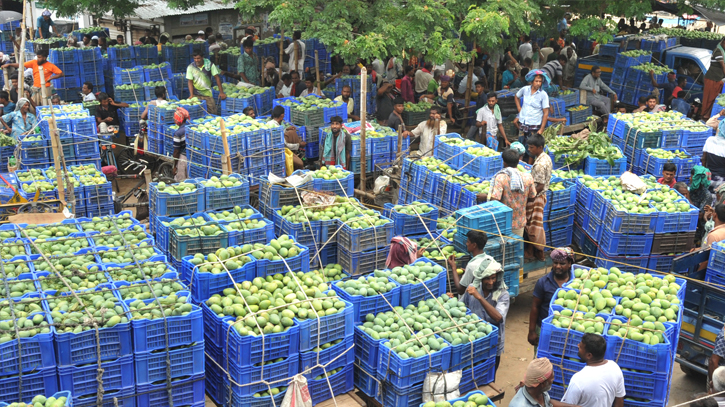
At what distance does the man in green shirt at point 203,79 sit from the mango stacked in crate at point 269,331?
8.56m

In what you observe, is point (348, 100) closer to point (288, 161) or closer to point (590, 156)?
point (288, 161)

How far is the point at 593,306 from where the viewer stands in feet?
23.0

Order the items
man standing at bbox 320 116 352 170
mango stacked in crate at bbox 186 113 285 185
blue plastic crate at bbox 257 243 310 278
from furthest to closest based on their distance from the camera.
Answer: man standing at bbox 320 116 352 170
mango stacked in crate at bbox 186 113 285 185
blue plastic crate at bbox 257 243 310 278

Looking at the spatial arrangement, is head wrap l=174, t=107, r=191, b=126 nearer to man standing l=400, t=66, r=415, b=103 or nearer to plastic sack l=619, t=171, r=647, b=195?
man standing l=400, t=66, r=415, b=103

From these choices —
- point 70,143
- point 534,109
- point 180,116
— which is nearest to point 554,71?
point 534,109

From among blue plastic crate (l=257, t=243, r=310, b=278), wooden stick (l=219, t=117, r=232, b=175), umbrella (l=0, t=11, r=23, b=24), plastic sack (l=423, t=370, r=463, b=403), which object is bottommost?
plastic sack (l=423, t=370, r=463, b=403)

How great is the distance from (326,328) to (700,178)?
23.5 feet

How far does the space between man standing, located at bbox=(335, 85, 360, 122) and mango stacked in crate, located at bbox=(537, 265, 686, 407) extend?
8835 mm

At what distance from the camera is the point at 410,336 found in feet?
22.8

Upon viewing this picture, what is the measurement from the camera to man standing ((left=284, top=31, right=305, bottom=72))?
17.6 metres

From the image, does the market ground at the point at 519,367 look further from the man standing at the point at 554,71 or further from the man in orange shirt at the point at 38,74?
the man in orange shirt at the point at 38,74

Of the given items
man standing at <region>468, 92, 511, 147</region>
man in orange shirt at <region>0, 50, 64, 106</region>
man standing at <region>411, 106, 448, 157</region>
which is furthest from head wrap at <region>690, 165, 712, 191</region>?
man in orange shirt at <region>0, 50, 64, 106</region>

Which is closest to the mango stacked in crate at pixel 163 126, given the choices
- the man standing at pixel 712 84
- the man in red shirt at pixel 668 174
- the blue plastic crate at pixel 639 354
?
the man in red shirt at pixel 668 174

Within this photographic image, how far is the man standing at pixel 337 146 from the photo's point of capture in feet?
40.8
